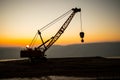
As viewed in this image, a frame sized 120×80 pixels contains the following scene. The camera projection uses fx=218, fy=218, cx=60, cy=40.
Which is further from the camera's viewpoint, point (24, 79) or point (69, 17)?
point (69, 17)

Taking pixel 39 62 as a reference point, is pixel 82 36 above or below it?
above

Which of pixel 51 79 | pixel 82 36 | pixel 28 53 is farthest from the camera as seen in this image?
pixel 28 53

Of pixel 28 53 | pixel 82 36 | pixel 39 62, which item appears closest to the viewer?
pixel 82 36

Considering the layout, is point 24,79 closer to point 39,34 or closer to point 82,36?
point 82,36

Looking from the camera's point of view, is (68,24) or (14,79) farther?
(68,24)

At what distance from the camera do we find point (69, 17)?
2788 inches

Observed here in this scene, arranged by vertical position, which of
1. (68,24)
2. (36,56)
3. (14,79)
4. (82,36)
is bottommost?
(14,79)

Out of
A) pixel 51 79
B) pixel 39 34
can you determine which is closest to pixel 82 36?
pixel 39 34

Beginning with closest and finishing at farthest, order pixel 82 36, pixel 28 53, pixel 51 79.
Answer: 1. pixel 51 79
2. pixel 82 36
3. pixel 28 53

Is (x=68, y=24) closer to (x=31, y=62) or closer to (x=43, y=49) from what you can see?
(x=43, y=49)

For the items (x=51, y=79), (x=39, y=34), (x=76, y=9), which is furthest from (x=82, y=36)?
(x=51, y=79)

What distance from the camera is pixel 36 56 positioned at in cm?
6712

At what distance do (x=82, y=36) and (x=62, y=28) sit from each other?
15677 millimetres

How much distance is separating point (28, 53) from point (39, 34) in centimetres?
860
